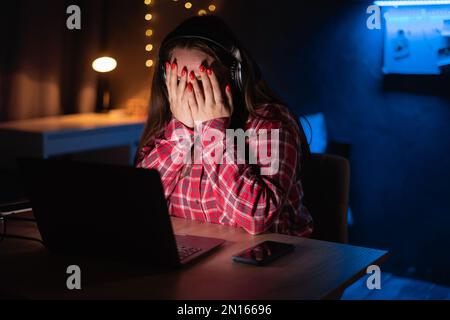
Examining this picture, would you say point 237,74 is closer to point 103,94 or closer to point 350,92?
point 350,92

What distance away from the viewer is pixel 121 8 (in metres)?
4.32

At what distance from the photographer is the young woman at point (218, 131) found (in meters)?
1.68

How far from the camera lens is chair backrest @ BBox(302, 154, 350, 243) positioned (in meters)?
1.83

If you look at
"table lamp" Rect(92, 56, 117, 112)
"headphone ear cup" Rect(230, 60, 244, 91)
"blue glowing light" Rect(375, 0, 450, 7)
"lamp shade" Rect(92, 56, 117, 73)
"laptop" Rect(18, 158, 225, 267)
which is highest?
"blue glowing light" Rect(375, 0, 450, 7)

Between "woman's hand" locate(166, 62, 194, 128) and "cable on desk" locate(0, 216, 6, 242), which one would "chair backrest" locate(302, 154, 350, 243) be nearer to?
"woman's hand" locate(166, 62, 194, 128)

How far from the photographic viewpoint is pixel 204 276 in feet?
4.14

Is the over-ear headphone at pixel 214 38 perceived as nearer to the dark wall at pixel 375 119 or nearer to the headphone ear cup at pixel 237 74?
the headphone ear cup at pixel 237 74

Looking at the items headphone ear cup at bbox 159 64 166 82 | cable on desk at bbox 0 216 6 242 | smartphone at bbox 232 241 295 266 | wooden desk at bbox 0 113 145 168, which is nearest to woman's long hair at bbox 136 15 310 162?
headphone ear cup at bbox 159 64 166 82

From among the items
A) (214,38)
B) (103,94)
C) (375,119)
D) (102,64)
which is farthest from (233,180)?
(103,94)

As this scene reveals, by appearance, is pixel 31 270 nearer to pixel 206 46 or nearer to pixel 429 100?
pixel 206 46

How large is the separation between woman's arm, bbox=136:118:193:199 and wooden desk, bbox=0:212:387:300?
416 millimetres

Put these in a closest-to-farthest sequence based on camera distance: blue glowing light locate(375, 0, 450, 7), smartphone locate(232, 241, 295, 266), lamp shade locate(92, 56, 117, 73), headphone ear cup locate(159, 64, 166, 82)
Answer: smartphone locate(232, 241, 295, 266) < headphone ear cup locate(159, 64, 166, 82) < blue glowing light locate(375, 0, 450, 7) < lamp shade locate(92, 56, 117, 73)

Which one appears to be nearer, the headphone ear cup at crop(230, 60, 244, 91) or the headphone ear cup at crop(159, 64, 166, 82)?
the headphone ear cup at crop(230, 60, 244, 91)

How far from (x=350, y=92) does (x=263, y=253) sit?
2.30 m
